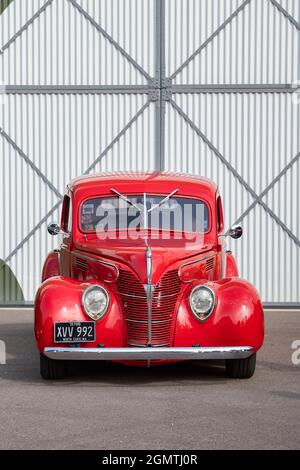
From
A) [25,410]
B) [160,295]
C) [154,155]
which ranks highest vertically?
[154,155]

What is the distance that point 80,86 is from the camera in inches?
656

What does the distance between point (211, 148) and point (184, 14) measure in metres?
2.31

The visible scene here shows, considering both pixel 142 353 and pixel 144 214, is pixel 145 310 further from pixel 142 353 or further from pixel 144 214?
pixel 144 214

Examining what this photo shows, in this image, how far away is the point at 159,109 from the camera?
1664 centimetres

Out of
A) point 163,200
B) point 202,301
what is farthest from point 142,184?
point 202,301

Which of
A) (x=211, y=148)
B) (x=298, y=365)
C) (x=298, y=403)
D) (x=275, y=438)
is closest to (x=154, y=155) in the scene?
(x=211, y=148)

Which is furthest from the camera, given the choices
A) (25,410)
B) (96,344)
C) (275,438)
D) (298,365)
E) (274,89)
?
(274,89)

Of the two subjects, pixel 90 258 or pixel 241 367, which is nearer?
pixel 241 367

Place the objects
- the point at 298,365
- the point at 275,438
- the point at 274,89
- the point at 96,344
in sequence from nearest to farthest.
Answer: the point at 275,438, the point at 96,344, the point at 298,365, the point at 274,89

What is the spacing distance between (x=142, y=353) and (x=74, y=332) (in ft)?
2.10

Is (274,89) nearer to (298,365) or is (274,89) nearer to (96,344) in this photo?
(298,365)

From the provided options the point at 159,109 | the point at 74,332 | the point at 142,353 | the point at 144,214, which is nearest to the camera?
the point at 142,353

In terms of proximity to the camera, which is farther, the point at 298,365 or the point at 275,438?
the point at 298,365

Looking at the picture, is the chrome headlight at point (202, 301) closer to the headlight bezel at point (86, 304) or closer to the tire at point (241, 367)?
the tire at point (241, 367)
